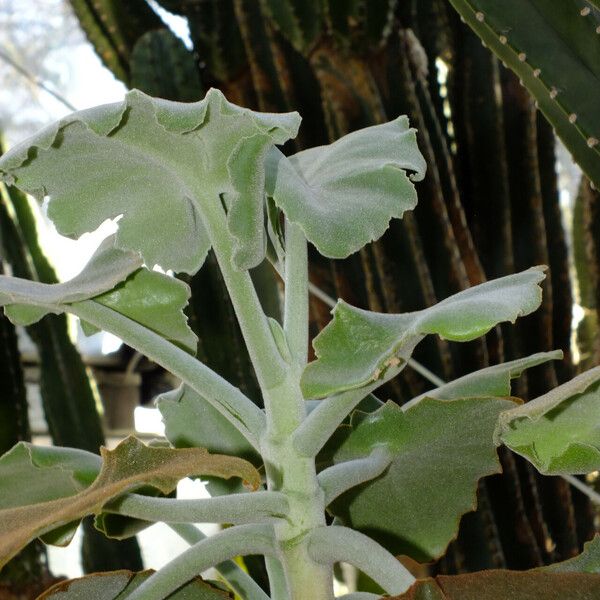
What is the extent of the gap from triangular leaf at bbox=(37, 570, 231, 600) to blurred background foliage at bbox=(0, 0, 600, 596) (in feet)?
1.54

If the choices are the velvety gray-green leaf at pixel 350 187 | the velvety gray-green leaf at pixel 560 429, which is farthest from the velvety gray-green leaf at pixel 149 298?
the velvety gray-green leaf at pixel 560 429

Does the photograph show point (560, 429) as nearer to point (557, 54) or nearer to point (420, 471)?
point (420, 471)

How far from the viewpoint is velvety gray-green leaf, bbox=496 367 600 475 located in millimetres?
307

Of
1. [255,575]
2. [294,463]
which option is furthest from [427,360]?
Result: [294,463]

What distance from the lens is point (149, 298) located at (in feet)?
1.55

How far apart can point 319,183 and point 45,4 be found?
194 cm

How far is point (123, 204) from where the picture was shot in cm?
41

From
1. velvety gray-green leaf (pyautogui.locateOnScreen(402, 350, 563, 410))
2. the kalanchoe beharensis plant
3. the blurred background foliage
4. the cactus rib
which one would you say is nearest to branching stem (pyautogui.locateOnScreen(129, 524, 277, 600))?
the kalanchoe beharensis plant

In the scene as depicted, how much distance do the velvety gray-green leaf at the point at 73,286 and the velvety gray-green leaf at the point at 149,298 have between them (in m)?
0.02

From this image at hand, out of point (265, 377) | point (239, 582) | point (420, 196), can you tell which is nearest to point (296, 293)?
point (265, 377)

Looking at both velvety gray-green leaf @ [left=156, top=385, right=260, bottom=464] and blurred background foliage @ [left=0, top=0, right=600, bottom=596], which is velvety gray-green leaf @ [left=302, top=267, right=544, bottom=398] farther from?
blurred background foliage @ [left=0, top=0, right=600, bottom=596]

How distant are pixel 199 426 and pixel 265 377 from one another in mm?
125

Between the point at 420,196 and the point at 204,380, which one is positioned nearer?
the point at 204,380

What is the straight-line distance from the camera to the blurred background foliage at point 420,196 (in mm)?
918
